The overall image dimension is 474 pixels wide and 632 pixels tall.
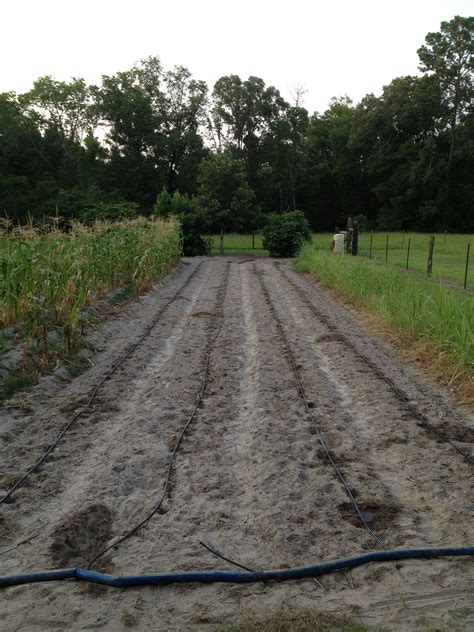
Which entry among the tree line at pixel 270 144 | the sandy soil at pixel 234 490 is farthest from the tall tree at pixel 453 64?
the sandy soil at pixel 234 490

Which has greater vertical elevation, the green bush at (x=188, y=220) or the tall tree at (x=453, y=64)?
the tall tree at (x=453, y=64)

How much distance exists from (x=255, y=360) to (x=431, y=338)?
2.19 m

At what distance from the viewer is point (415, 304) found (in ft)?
24.6

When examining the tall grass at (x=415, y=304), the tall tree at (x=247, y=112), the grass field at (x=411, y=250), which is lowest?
the grass field at (x=411, y=250)

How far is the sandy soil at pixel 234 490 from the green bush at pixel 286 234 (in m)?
16.9

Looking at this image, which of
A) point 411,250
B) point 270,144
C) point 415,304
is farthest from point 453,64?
point 415,304

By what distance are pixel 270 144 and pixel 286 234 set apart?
73.4 ft

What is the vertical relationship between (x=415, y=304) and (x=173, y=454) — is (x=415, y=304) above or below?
above

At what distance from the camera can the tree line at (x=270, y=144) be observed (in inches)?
1486

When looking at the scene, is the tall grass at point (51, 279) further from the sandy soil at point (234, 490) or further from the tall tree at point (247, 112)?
the tall tree at point (247, 112)

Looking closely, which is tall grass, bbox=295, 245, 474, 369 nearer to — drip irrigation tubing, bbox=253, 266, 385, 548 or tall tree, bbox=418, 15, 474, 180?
drip irrigation tubing, bbox=253, 266, 385, 548

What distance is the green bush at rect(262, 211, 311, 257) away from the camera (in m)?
23.2

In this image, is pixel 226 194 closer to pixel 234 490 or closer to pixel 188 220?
pixel 188 220

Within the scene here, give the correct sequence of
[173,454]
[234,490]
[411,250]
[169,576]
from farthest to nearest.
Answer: [411,250], [173,454], [234,490], [169,576]
